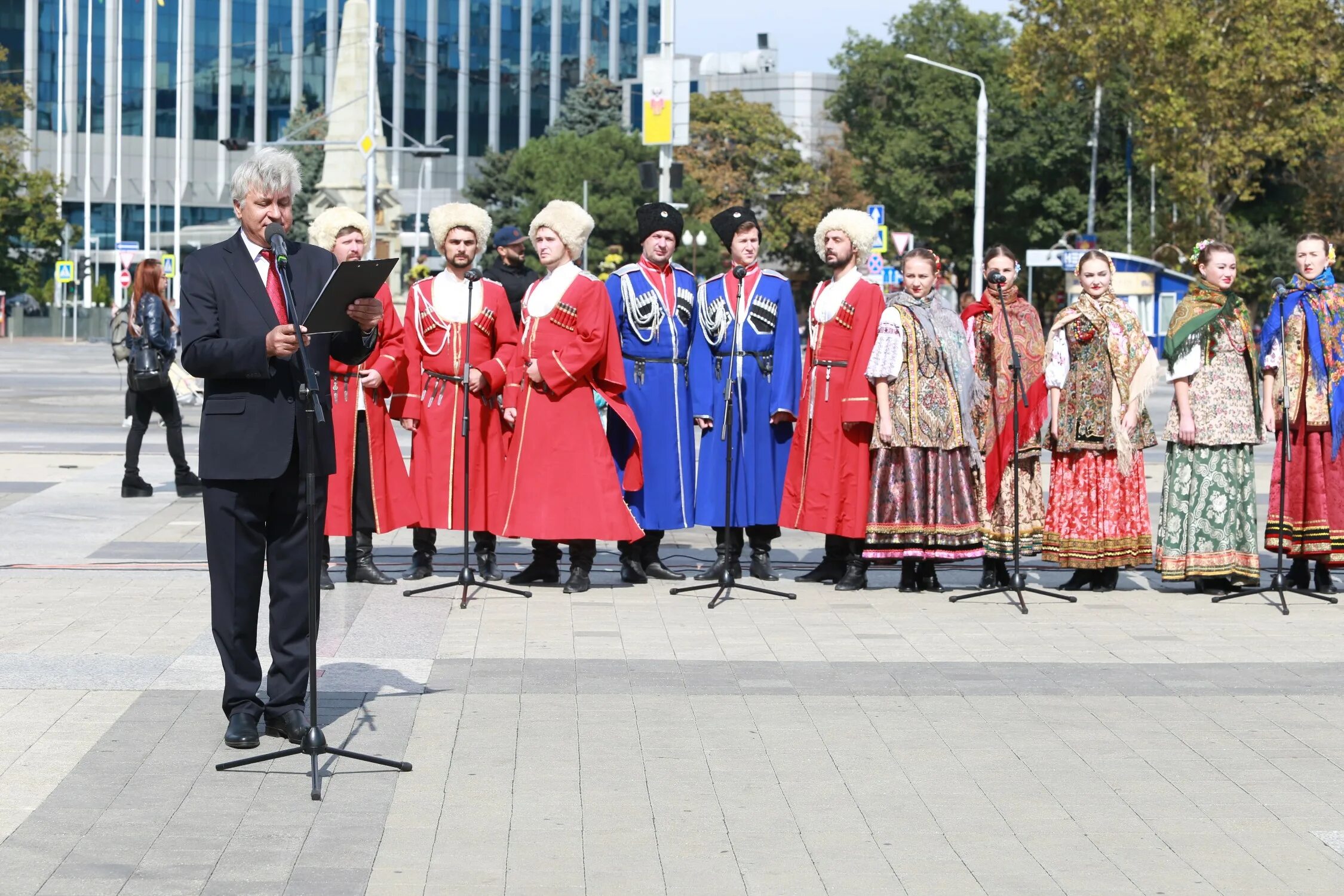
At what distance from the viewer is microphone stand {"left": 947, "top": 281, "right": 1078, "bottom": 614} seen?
1073 centimetres

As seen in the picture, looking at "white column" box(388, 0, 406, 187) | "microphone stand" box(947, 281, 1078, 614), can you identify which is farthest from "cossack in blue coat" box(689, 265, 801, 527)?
"white column" box(388, 0, 406, 187)

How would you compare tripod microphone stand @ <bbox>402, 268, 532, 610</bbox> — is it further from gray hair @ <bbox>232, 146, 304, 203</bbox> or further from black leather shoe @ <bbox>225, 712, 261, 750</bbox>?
gray hair @ <bbox>232, 146, 304, 203</bbox>

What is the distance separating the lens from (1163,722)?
759cm

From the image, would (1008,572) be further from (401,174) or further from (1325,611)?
(401,174)

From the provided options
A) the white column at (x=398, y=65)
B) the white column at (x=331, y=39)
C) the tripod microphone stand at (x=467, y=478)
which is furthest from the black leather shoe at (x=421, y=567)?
the white column at (x=398, y=65)

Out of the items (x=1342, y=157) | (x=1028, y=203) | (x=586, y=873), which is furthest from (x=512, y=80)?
(x=586, y=873)

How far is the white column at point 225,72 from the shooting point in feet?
303

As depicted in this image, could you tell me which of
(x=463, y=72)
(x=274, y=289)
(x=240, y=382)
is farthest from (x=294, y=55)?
(x=240, y=382)

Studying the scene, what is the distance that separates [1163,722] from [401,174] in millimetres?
96506

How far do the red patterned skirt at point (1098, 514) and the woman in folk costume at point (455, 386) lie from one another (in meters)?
3.17

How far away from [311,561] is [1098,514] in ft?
19.1

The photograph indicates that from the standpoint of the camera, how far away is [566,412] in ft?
36.4

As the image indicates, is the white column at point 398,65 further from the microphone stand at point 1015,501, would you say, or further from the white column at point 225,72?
the microphone stand at point 1015,501

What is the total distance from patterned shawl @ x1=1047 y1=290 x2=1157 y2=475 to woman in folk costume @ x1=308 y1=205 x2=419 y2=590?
12.3 ft
